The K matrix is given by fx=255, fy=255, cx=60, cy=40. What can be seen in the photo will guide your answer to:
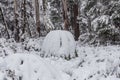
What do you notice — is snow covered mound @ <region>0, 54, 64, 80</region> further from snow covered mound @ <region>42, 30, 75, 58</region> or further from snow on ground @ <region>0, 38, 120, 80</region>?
snow covered mound @ <region>42, 30, 75, 58</region>

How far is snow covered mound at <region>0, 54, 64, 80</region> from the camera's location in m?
6.13

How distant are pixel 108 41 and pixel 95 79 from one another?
24.9ft

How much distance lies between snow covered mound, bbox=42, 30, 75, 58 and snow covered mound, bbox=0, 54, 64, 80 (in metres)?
4.80

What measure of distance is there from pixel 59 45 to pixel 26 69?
5.44 meters

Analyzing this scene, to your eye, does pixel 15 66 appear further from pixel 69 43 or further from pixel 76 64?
pixel 69 43

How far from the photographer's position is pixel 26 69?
247 inches

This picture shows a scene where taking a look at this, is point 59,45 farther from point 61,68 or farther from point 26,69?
point 26,69

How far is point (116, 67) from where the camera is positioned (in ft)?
27.7

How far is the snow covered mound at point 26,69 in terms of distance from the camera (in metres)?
6.13

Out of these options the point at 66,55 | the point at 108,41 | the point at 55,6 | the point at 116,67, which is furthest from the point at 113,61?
the point at 55,6

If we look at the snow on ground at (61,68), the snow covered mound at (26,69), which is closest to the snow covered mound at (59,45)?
the snow on ground at (61,68)

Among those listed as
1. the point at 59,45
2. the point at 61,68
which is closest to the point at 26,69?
the point at 61,68

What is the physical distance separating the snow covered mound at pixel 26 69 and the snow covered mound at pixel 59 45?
4.80m

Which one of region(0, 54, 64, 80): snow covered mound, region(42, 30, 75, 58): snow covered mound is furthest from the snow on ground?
region(42, 30, 75, 58): snow covered mound
